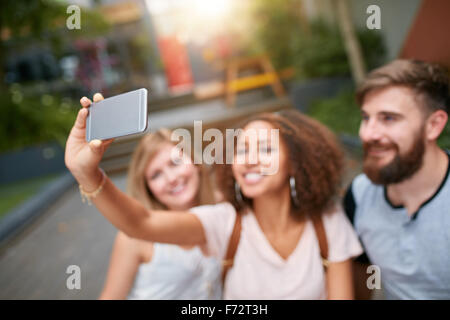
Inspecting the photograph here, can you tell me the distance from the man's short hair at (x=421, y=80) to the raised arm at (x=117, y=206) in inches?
36.8

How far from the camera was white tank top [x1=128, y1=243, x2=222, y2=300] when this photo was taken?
1.64 m

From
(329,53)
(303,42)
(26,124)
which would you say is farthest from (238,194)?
(26,124)

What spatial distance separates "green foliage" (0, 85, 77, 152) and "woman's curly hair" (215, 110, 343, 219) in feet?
22.6

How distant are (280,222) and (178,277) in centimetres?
53

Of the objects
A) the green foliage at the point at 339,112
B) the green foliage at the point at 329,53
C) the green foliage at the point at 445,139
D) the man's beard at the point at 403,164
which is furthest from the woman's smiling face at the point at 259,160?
the green foliage at the point at 329,53

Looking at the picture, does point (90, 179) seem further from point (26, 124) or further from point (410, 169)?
point (26, 124)

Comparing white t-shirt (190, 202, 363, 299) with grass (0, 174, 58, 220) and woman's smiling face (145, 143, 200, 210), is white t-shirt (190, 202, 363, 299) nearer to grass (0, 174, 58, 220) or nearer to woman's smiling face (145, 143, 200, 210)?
woman's smiling face (145, 143, 200, 210)

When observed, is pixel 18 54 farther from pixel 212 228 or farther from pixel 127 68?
pixel 212 228

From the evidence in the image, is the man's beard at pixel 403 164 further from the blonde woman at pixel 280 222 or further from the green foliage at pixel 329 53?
the green foliage at pixel 329 53

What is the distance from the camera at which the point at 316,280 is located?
1.42 m

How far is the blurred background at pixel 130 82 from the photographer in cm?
362

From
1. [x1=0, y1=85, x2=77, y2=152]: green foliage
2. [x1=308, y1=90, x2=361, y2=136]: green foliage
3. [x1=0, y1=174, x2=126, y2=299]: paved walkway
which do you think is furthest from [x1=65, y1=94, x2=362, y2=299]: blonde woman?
[x1=0, y1=85, x2=77, y2=152]: green foliage

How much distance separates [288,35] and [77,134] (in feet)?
28.3
